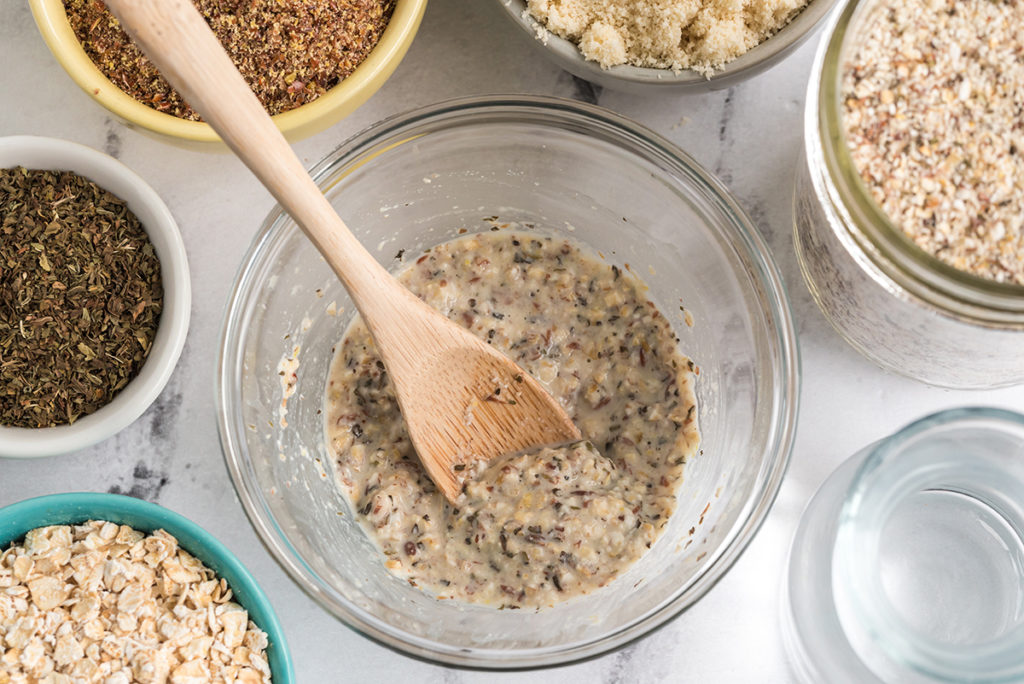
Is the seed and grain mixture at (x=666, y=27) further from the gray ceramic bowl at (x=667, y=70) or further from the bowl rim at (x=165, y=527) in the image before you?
the bowl rim at (x=165, y=527)

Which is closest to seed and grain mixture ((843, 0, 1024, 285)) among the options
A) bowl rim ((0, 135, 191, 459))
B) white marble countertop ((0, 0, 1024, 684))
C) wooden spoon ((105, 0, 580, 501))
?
white marble countertop ((0, 0, 1024, 684))

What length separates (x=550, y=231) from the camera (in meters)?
1.72

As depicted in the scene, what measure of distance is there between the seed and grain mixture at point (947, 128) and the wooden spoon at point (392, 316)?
589 mm

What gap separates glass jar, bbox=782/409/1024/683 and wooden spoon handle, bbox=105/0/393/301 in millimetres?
844

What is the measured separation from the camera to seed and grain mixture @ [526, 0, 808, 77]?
4.80 feet

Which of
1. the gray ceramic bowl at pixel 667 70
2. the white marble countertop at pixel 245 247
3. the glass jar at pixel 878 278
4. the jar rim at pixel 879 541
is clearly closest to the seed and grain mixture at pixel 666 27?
the gray ceramic bowl at pixel 667 70

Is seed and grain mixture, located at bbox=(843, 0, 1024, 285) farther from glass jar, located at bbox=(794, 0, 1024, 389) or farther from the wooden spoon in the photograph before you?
the wooden spoon

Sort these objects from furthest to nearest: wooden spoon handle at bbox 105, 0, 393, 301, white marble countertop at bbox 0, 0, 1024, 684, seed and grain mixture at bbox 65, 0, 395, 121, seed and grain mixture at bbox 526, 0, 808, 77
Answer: white marble countertop at bbox 0, 0, 1024, 684
seed and grain mixture at bbox 65, 0, 395, 121
seed and grain mixture at bbox 526, 0, 808, 77
wooden spoon handle at bbox 105, 0, 393, 301

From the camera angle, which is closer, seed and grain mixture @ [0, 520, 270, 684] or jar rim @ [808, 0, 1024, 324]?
jar rim @ [808, 0, 1024, 324]

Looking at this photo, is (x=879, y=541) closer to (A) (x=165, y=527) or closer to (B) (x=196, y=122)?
(A) (x=165, y=527)

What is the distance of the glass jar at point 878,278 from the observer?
1.26 metres

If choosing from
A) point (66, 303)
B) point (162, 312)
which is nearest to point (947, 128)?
point (162, 312)

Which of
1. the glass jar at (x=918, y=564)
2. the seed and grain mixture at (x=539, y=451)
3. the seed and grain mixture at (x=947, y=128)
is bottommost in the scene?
the glass jar at (x=918, y=564)

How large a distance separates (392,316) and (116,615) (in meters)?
0.67
